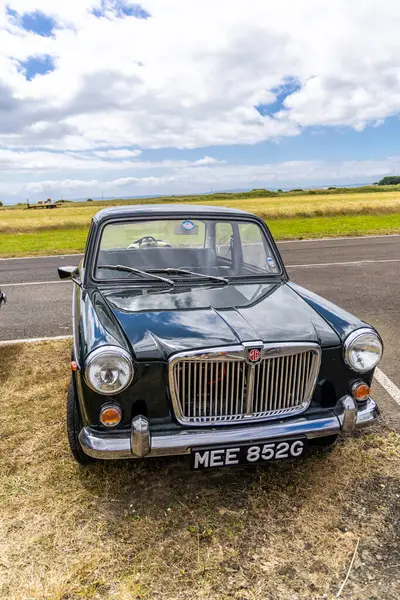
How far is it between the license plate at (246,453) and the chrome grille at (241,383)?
0.18 metres

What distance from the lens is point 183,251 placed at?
13.8ft

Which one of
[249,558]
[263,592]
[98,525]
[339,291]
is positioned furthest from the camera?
[339,291]

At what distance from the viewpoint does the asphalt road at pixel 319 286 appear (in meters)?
6.48

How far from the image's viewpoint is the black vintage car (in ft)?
8.74

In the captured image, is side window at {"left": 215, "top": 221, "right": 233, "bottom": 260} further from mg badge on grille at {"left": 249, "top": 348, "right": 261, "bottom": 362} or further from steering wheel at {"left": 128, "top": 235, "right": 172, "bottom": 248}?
mg badge on grille at {"left": 249, "top": 348, "right": 261, "bottom": 362}

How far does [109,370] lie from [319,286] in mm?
7122

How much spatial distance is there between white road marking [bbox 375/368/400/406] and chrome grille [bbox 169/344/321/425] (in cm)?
176

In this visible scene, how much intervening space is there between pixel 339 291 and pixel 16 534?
7221 mm

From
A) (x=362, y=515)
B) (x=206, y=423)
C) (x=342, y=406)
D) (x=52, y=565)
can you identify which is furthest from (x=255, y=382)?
(x=52, y=565)

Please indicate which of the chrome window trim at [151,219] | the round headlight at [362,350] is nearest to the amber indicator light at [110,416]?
the chrome window trim at [151,219]

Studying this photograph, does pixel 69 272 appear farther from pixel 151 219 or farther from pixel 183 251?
pixel 183 251

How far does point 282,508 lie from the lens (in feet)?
9.33

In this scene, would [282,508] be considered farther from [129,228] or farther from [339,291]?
[339,291]

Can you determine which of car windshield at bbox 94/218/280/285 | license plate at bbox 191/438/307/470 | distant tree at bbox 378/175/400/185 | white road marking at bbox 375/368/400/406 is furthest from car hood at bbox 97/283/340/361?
distant tree at bbox 378/175/400/185
